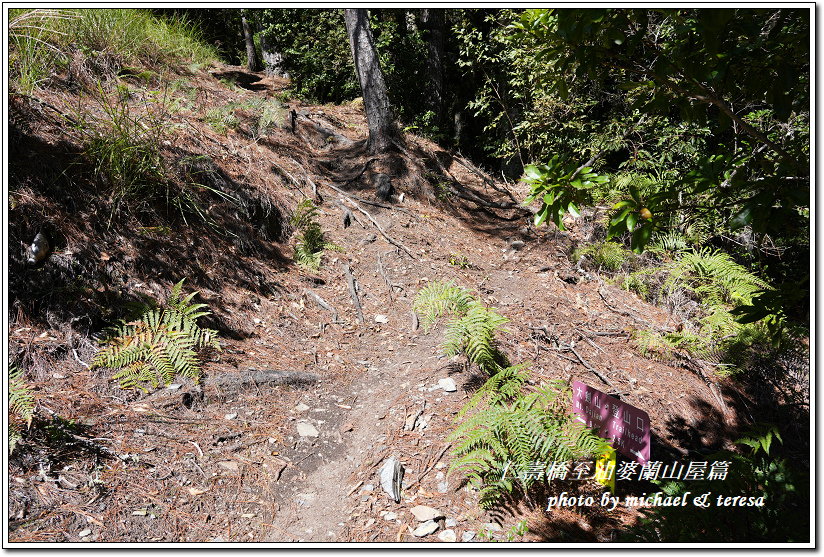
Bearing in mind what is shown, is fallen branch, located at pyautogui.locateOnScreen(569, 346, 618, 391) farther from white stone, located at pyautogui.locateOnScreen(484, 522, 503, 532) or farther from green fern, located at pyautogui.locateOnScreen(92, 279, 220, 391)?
green fern, located at pyautogui.locateOnScreen(92, 279, 220, 391)

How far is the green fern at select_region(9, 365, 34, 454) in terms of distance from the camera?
94.4 inches

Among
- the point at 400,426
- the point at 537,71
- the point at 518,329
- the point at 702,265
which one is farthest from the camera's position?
the point at 537,71

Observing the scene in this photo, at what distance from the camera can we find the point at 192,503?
2.54 m

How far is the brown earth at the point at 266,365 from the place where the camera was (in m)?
2.52

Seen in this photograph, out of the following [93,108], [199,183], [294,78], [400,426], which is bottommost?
[400,426]

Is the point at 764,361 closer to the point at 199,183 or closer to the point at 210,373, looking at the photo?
the point at 210,373

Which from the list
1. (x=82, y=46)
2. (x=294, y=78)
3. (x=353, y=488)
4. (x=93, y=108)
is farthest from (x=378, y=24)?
(x=353, y=488)

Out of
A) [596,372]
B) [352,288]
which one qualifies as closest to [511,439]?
[596,372]

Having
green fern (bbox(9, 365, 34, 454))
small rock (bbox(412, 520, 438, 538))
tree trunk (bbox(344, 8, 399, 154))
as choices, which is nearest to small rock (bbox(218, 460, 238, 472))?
green fern (bbox(9, 365, 34, 454))

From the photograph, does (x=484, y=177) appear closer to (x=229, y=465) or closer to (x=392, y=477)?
(x=392, y=477)

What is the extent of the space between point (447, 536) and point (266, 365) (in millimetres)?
2002

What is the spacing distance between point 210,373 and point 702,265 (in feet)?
18.8

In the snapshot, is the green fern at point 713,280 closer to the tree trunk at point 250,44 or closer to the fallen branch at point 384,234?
the fallen branch at point 384,234

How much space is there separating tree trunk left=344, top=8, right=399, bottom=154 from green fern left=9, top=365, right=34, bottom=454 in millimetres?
6257
